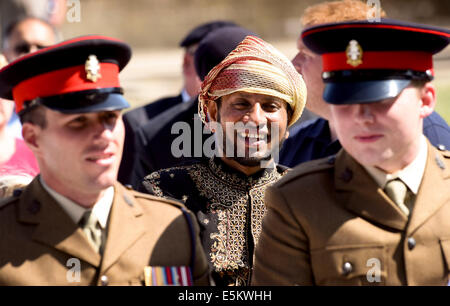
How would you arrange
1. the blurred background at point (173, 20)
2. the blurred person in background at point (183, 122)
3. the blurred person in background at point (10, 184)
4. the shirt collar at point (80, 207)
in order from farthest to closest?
1. the blurred background at point (173, 20)
2. the blurred person in background at point (183, 122)
3. the blurred person in background at point (10, 184)
4. the shirt collar at point (80, 207)

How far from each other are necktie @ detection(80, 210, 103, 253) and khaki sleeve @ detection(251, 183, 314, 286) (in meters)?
0.66

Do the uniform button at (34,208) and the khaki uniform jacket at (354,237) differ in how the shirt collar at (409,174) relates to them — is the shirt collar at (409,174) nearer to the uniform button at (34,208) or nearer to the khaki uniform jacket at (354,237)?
the khaki uniform jacket at (354,237)

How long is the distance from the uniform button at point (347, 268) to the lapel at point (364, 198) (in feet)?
0.69

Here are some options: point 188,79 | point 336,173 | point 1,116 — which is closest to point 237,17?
point 188,79

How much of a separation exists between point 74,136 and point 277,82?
4.53ft

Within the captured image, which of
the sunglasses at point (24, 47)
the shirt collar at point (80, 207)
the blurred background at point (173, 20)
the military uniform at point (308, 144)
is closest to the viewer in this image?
the shirt collar at point (80, 207)

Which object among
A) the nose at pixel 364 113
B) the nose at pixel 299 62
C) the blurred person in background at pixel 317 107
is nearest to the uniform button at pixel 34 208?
the nose at pixel 364 113

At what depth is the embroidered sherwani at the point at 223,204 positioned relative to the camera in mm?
4539

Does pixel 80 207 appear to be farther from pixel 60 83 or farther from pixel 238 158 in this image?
pixel 238 158

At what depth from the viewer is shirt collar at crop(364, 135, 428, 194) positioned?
12.3 feet

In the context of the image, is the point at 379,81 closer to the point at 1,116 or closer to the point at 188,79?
the point at 1,116

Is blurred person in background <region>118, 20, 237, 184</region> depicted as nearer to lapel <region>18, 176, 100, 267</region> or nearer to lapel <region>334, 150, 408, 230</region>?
lapel <region>18, 176, 100, 267</region>

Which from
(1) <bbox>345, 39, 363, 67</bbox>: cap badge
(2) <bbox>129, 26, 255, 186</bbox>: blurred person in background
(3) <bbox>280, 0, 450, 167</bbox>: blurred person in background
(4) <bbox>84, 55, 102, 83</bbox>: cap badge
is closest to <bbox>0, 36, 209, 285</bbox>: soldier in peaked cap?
(4) <bbox>84, 55, 102, 83</bbox>: cap badge
